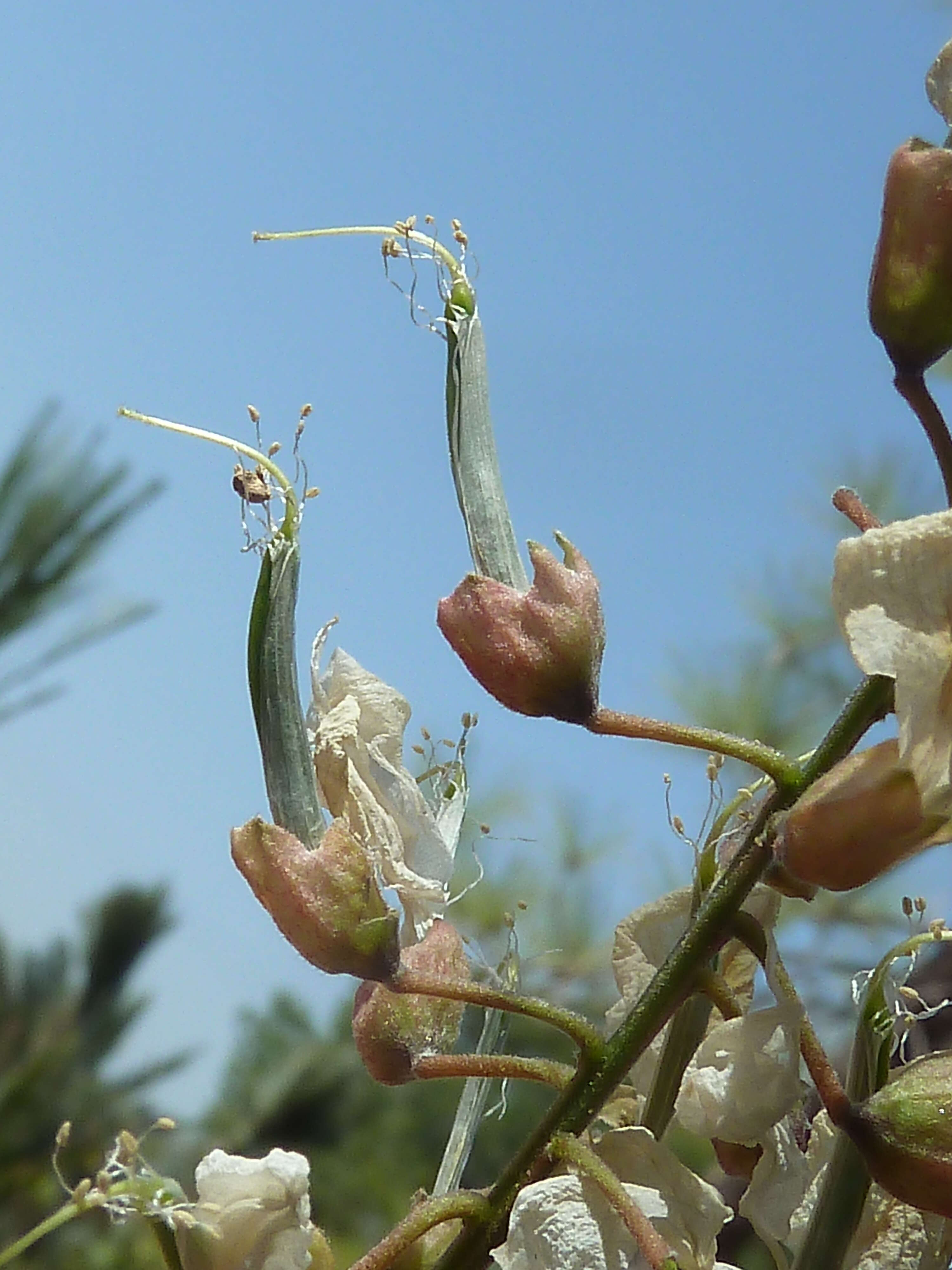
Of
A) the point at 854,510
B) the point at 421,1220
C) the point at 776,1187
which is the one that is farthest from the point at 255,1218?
the point at 854,510

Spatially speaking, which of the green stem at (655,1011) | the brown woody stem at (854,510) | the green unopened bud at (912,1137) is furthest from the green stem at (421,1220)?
the brown woody stem at (854,510)

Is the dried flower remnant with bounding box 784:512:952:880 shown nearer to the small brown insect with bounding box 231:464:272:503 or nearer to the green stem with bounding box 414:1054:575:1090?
the green stem with bounding box 414:1054:575:1090

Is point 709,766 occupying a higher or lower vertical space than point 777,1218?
higher

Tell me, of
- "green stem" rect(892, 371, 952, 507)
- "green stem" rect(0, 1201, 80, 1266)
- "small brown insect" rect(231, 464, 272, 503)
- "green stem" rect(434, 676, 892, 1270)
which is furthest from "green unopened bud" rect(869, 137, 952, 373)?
"green stem" rect(0, 1201, 80, 1266)

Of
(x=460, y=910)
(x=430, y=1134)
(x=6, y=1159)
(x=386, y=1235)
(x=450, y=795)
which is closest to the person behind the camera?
(x=386, y=1235)

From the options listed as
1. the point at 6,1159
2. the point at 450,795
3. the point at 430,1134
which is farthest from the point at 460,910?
the point at 430,1134

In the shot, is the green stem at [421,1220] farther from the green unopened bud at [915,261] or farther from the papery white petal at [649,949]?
the green unopened bud at [915,261]

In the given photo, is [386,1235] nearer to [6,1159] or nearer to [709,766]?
[709,766]
